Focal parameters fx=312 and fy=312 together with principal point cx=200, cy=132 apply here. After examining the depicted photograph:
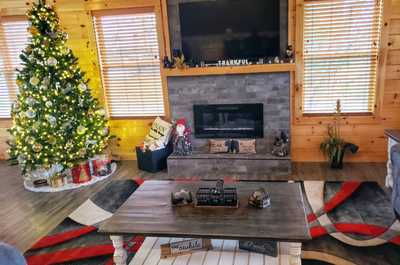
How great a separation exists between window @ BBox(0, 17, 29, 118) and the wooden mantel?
8.06 ft

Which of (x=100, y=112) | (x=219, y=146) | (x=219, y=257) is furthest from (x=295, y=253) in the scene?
(x=100, y=112)

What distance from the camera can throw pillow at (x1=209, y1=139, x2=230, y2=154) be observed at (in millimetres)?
4320

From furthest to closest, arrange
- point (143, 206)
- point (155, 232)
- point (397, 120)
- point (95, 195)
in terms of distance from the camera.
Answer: point (397, 120) → point (95, 195) → point (143, 206) → point (155, 232)

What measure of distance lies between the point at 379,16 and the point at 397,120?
1372 millimetres

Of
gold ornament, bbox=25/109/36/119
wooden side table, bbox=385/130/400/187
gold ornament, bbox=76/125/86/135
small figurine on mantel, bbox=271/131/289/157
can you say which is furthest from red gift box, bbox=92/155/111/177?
wooden side table, bbox=385/130/400/187

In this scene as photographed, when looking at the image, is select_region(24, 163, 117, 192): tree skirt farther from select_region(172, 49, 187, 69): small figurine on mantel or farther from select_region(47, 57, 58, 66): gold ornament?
select_region(172, 49, 187, 69): small figurine on mantel

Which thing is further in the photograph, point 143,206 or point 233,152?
point 233,152

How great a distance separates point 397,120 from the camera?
4.15 metres

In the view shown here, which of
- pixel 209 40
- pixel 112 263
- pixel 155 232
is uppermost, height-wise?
pixel 209 40

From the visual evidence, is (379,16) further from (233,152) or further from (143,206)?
(143,206)

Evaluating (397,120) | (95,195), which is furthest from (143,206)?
(397,120)

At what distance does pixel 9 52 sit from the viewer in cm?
500

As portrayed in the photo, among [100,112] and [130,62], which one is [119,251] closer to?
[100,112]

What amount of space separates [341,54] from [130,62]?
9.72 feet
